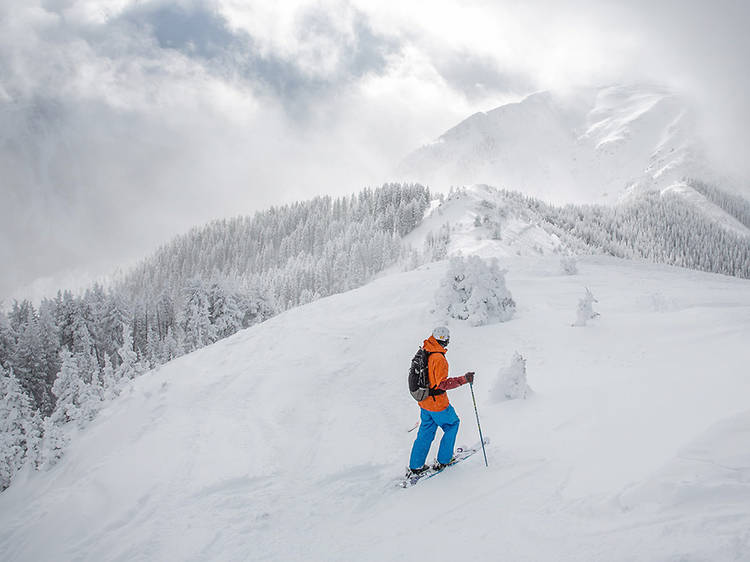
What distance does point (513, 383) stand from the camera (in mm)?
9883

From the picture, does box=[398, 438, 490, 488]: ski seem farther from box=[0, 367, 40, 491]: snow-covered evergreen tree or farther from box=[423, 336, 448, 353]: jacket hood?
box=[0, 367, 40, 491]: snow-covered evergreen tree

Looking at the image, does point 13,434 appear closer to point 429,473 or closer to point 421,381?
point 429,473

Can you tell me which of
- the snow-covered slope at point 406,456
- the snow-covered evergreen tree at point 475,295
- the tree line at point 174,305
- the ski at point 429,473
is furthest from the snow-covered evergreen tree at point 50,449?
the snow-covered evergreen tree at point 475,295

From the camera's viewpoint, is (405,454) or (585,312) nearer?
(405,454)

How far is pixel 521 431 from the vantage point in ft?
26.3

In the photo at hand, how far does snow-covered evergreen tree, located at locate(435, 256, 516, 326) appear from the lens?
17.1m

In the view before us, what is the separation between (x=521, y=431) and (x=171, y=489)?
25.4 ft

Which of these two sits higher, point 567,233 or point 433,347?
point 567,233

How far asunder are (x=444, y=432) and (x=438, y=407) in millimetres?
518

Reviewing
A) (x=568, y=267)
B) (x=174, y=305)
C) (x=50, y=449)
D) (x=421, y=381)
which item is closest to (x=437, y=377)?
(x=421, y=381)

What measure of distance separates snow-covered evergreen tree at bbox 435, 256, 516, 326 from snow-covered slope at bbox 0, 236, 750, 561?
0.79m

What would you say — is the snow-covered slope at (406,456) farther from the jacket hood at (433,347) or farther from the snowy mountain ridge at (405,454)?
the jacket hood at (433,347)

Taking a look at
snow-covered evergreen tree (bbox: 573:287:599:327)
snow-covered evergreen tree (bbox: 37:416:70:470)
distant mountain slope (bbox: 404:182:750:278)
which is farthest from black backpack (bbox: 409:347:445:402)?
distant mountain slope (bbox: 404:182:750:278)

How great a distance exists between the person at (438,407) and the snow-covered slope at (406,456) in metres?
0.42
